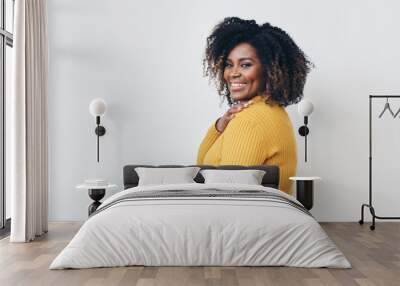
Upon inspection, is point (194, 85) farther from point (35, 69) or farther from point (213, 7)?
point (35, 69)

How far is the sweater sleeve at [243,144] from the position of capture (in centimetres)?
721

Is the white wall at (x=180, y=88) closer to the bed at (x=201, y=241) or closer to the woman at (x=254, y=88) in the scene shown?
the woman at (x=254, y=88)

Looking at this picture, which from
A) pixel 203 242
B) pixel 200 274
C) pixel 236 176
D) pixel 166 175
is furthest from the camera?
pixel 166 175

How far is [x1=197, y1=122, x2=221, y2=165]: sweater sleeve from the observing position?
7.42 m

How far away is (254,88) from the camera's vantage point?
7395mm

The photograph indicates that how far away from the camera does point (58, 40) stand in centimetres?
754

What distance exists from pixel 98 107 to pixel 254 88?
6.49 feet

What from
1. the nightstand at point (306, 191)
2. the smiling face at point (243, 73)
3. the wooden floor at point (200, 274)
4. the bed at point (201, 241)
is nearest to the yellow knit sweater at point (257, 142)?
the smiling face at point (243, 73)

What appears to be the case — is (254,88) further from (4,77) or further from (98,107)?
(4,77)

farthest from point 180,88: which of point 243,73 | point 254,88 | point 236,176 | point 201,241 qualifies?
point 201,241

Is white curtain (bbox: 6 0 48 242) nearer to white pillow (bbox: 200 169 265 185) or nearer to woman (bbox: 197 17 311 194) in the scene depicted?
white pillow (bbox: 200 169 265 185)

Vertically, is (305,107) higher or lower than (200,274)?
higher

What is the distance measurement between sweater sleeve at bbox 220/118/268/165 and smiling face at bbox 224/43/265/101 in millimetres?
376

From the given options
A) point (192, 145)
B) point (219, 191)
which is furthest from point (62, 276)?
point (192, 145)
